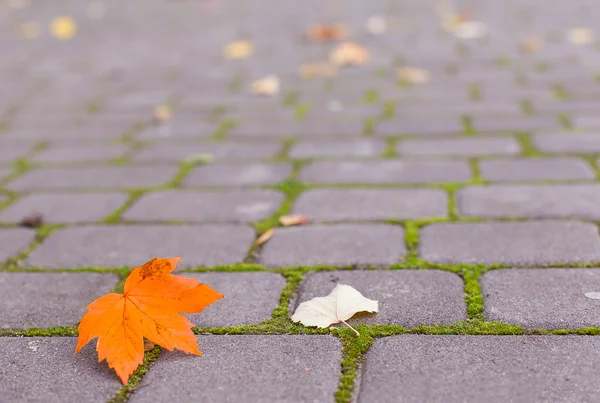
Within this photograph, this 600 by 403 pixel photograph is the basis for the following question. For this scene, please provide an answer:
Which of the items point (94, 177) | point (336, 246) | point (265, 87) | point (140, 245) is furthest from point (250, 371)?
point (265, 87)

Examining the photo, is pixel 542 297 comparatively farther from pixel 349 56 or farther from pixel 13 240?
pixel 349 56

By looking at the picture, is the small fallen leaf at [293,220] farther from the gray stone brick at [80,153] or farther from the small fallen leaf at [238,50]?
the small fallen leaf at [238,50]

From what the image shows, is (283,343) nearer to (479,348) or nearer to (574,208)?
(479,348)

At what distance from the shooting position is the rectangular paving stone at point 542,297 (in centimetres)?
151

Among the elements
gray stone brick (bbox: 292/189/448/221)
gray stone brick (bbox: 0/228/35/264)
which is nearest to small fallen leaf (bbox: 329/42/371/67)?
gray stone brick (bbox: 292/189/448/221)

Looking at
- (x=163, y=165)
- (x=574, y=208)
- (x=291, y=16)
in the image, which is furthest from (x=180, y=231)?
(x=291, y=16)

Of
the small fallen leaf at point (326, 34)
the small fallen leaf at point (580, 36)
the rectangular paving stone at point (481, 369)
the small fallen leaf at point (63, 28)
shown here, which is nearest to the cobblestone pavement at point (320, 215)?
the rectangular paving stone at point (481, 369)

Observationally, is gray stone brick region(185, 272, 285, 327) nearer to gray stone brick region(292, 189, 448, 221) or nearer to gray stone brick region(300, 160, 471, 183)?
gray stone brick region(292, 189, 448, 221)

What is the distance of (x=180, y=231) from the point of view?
213cm

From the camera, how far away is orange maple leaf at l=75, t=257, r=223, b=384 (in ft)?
4.57

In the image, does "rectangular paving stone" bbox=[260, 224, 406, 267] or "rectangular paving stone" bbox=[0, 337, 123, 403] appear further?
"rectangular paving stone" bbox=[260, 224, 406, 267]

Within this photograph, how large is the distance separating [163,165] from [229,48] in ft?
7.71

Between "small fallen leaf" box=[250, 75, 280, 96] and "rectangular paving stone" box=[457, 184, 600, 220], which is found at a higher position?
"small fallen leaf" box=[250, 75, 280, 96]

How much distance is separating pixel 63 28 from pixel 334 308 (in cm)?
523
